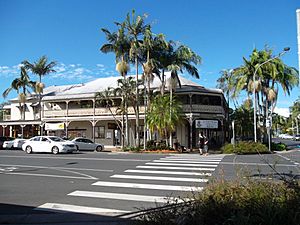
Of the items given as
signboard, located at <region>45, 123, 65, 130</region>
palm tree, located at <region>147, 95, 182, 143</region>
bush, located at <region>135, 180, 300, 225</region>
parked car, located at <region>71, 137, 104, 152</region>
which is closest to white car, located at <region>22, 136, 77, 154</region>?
parked car, located at <region>71, 137, 104, 152</region>

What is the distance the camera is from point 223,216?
179 inches

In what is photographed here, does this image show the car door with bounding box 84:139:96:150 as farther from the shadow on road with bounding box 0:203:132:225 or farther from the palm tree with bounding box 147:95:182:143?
the shadow on road with bounding box 0:203:132:225

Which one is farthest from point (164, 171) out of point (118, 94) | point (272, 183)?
point (118, 94)

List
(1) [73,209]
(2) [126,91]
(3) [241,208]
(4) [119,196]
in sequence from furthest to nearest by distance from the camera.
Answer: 1. (2) [126,91]
2. (4) [119,196]
3. (1) [73,209]
4. (3) [241,208]

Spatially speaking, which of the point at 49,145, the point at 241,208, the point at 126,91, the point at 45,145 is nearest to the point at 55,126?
the point at 126,91

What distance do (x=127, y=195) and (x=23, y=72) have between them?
41.0 meters

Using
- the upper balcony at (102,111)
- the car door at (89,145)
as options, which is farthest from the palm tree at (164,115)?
the car door at (89,145)

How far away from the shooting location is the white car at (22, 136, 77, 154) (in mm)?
25156

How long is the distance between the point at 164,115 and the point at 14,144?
55.2 feet

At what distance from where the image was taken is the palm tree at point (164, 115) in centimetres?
2811

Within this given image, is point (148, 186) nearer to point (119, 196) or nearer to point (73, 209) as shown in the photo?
point (119, 196)

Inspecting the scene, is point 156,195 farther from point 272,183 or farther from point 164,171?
point 164,171

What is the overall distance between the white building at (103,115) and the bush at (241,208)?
26.4 metres

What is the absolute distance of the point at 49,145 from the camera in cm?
2562
